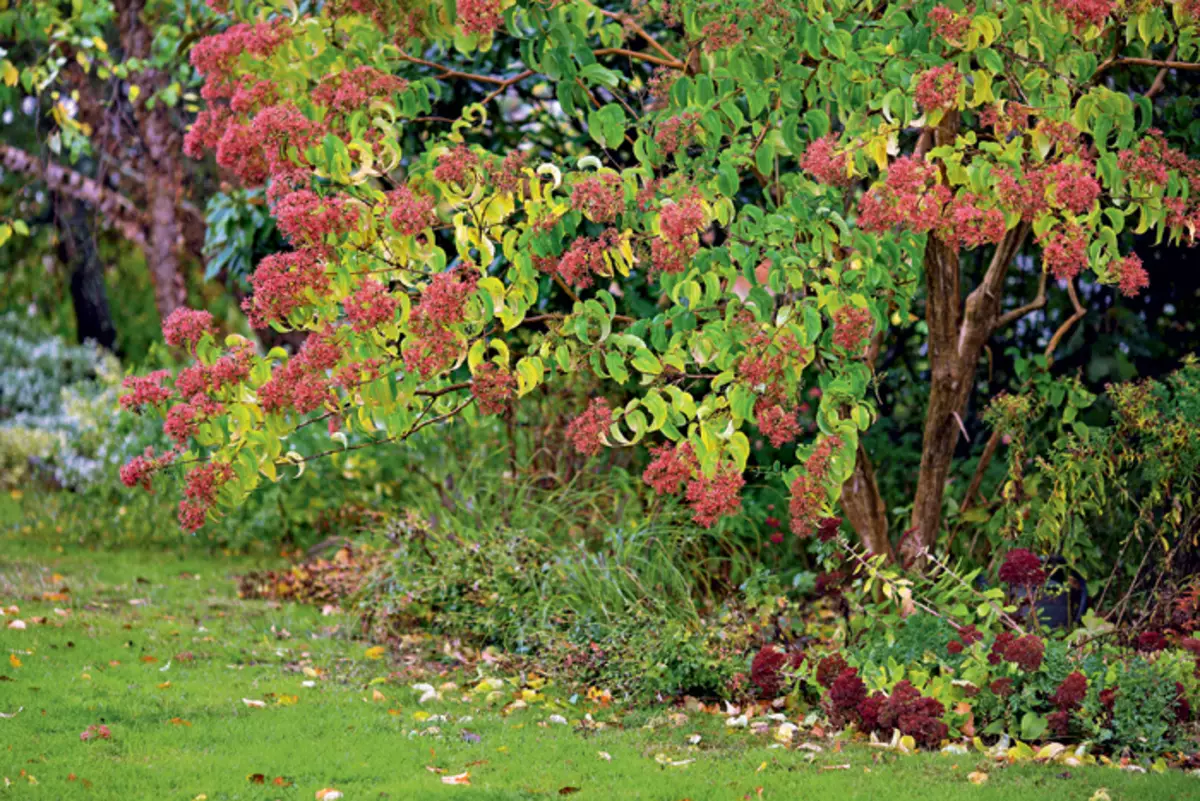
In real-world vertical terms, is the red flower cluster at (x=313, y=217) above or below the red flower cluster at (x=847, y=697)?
above

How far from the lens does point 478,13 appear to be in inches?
173

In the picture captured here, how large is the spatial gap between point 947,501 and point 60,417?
26.7ft

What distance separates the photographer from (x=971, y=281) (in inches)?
279

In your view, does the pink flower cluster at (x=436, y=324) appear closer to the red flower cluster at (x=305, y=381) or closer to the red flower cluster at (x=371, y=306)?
the red flower cluster at (x=371, y=306)

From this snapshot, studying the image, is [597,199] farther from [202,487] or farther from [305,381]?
[202,487]

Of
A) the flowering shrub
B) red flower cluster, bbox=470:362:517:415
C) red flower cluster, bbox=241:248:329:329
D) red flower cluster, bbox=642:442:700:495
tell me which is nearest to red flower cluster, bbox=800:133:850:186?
the flowering shrub

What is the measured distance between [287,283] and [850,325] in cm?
182

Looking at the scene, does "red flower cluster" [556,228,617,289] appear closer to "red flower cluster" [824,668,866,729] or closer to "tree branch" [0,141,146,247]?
"red flower cluster" [824,668,866,729]

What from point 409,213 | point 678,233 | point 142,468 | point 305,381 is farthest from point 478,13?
point 142,468

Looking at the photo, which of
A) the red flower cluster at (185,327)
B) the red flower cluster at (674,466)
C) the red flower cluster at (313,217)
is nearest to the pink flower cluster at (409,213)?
the red flower cluster at (313,217)

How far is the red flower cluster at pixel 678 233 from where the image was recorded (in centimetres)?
413

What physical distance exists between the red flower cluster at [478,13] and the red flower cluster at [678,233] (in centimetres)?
88

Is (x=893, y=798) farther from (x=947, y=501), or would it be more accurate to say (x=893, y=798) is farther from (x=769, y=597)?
(x=947, y=501)

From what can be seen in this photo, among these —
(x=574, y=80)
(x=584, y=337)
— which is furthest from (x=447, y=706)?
(x=574, y=80)
